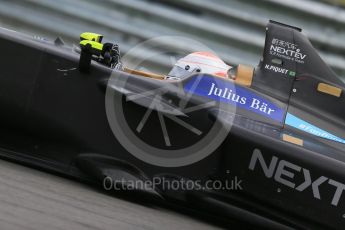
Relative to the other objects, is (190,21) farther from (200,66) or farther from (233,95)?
(233,95)

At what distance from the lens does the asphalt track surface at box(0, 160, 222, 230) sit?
3469 mm

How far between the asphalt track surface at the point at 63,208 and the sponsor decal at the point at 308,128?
973 mm

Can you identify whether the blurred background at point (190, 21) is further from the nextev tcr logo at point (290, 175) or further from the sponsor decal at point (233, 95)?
the nextev tcr logo at point (290, 175)

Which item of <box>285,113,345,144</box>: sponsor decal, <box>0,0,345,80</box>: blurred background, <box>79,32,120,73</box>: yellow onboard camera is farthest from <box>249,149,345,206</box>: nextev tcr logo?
<box>0,0,345,80</box>: blurred background

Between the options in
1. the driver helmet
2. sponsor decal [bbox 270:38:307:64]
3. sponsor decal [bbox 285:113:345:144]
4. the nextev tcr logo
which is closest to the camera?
the nextev tcr logo

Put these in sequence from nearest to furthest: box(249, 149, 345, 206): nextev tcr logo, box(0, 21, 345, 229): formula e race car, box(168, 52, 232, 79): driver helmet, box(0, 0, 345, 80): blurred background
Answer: box(249, 149, 345, 206): nextev tcr logo
box(0, 21, 345, 229): formula e race car
box(168, 52, 232, 79): driver helmet
box(0, 0, 345, 80): blurred background

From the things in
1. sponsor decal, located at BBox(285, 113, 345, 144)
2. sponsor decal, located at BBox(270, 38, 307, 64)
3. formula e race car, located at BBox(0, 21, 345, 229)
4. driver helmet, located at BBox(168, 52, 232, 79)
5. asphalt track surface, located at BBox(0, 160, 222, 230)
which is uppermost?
sponsor decal, located at BBox(270, 38, 307, 64)

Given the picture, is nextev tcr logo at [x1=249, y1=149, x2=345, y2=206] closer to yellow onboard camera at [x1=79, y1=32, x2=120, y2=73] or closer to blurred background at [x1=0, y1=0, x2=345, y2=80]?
yellow onboard camera at [x1=79, y1=32, x2=120, y2=73]

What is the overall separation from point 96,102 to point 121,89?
0.20 metres

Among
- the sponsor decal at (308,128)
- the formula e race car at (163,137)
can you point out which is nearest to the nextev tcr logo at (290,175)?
the formula e race car at (163,137)

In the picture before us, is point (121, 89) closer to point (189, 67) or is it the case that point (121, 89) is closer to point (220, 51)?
point (189, 67)

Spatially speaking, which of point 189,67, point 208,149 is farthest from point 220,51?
point 208,149

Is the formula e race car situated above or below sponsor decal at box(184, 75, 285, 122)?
below

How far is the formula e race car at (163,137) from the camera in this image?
455cm
